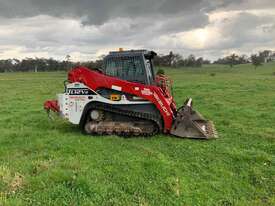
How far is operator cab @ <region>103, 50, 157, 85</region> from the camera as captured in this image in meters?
10.5

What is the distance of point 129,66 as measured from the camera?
35.1 feet

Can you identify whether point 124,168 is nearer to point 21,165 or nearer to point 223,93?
point 21,165

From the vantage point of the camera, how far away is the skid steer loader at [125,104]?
10258 mm

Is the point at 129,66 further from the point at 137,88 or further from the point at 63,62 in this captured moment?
the point at 63,62

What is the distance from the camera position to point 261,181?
6.95 m

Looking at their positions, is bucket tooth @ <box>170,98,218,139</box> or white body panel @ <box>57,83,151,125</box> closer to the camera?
bucket tooth @ <box>170,98,218,139</box>

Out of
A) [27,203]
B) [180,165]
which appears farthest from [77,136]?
[27,203]

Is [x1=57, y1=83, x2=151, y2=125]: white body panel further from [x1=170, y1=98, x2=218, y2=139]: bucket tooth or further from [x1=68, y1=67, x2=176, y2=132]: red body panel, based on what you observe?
[x1=170, y1=98, x2=218, y2=139]: bucket tooth

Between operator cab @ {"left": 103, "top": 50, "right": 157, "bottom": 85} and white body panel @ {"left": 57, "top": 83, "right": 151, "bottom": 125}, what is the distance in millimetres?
706

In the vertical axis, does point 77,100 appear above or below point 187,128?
above

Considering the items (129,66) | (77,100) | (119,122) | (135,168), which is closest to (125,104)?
(119,122)

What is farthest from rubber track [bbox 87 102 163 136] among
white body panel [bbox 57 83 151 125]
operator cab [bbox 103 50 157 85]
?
operator cab [bbox 103 50 157 85]

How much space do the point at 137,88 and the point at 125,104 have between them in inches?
23.4

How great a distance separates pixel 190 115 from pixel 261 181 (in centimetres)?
368
